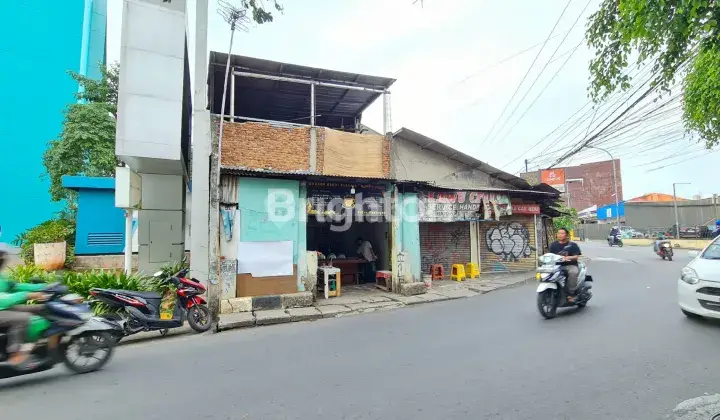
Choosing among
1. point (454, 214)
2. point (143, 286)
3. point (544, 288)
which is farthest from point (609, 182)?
point (143, 286)

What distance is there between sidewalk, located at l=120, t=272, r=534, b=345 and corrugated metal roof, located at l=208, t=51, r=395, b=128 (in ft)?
20.3

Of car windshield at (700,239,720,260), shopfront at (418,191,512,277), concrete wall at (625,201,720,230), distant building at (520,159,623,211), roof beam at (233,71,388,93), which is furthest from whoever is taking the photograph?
distant building at (520,159,623,211)

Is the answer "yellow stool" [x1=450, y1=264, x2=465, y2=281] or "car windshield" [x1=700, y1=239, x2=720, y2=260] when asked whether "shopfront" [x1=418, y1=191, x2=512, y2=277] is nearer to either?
"yellow stool" [x1=450, y1=264, x2=465, y2=281]

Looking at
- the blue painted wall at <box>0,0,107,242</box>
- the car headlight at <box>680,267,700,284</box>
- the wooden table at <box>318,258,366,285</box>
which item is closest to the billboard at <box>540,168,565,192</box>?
the wooden table at <box>318,258,366,285</box>

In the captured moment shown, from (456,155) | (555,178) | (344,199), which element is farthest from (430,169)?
(555,178)

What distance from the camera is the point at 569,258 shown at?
6902 millimetres

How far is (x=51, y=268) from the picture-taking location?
10750mm

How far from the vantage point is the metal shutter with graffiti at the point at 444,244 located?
13.9 metres

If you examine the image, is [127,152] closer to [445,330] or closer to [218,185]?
[218,185]

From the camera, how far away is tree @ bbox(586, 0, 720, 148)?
3.94 m

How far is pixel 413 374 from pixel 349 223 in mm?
7526

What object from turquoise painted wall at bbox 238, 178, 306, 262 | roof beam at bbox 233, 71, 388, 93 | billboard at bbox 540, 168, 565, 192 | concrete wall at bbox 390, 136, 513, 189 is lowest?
turquoise painted wall at bbox 238, 178, 306, 262

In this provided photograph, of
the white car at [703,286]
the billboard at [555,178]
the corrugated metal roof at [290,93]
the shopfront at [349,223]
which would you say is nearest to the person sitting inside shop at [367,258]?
the shopfront at [349,223]

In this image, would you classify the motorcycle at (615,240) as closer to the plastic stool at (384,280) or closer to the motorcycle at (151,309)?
the plastic stool at (384,280)
